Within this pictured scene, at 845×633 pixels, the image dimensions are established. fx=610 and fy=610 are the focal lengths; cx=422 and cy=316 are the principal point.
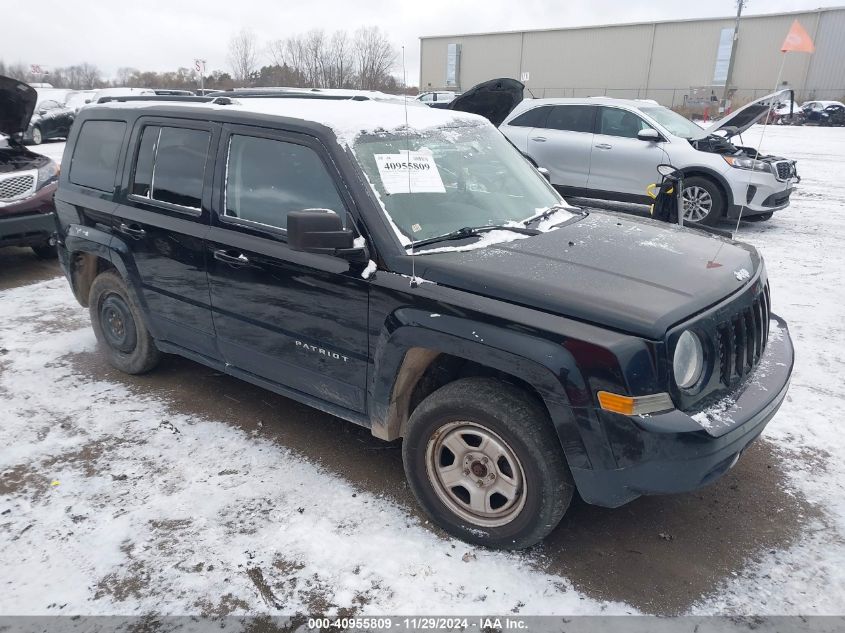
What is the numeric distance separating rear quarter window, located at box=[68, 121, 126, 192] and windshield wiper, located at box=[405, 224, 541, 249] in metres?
2.51

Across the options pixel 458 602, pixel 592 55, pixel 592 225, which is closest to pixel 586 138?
pixel 592 225

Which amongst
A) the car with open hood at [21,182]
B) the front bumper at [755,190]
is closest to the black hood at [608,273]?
the front bumper at [755,190]

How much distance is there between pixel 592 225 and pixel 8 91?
692 cm

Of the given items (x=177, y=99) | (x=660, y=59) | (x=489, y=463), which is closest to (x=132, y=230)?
(x=177, y=99)

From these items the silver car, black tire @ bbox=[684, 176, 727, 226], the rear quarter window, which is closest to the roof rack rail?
the rear quarter window

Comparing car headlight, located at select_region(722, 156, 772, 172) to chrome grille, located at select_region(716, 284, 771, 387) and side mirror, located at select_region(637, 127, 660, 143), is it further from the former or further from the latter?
chrome grille, located at select_region(716, 284, 771, 387)

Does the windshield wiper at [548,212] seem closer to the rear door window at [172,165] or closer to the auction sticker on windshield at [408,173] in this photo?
the auction sticker on windshield at [408,173]

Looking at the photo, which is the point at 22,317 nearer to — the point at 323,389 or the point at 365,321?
the point at 323,389

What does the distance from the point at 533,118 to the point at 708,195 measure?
3116 mm

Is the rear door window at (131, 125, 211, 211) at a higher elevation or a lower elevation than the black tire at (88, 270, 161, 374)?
higher

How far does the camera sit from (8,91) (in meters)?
6.93

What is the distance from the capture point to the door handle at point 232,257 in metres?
3.42

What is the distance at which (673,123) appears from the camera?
31.4 ft

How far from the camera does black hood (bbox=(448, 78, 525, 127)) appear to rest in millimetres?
6434
